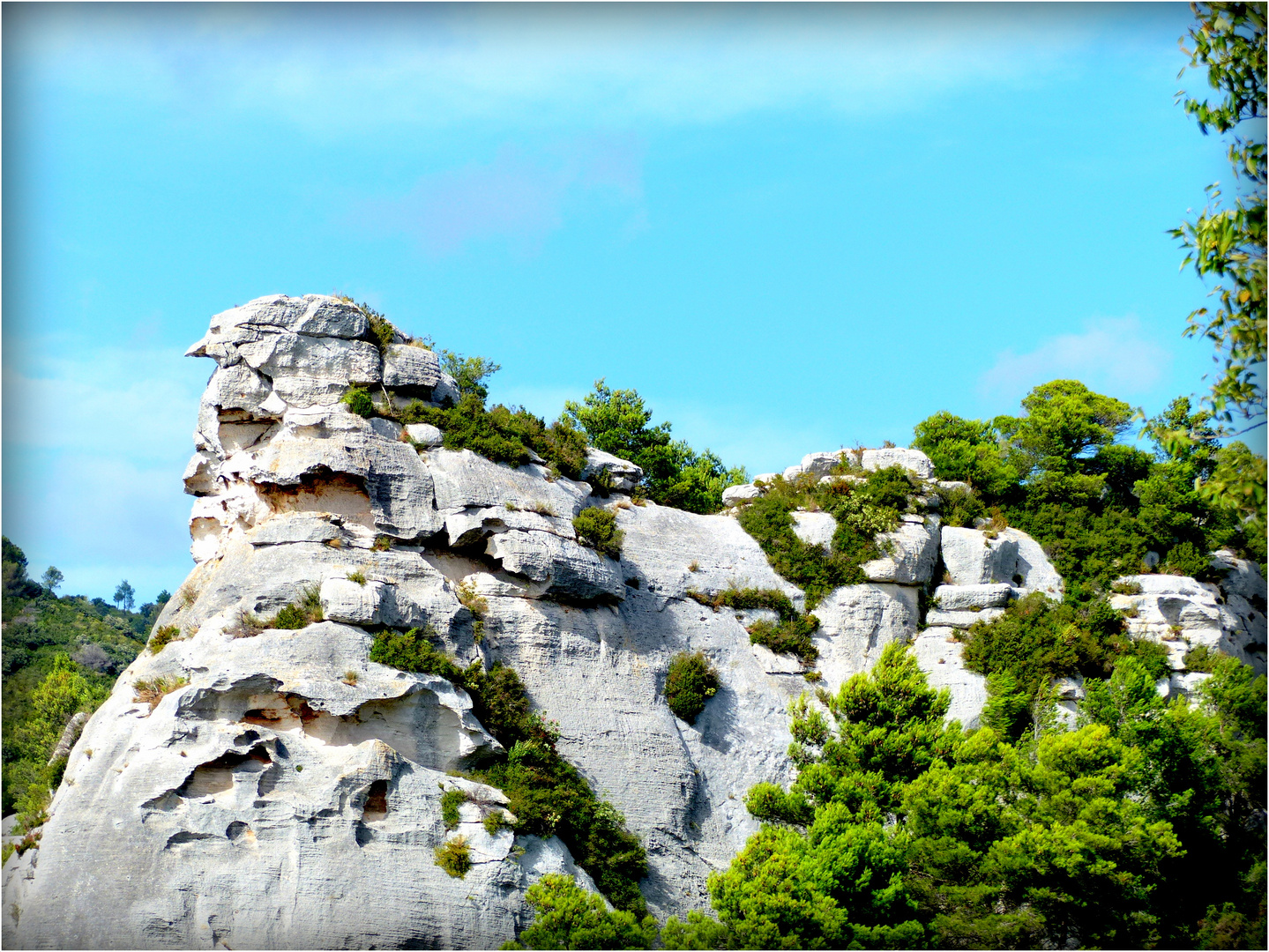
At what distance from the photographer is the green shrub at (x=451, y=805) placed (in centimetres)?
2552

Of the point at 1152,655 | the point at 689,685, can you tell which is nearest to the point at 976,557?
the point at 1152,655

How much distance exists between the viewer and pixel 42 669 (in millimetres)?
48781

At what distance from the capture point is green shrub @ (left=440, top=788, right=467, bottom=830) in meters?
25.5

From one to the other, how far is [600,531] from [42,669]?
28615 mm

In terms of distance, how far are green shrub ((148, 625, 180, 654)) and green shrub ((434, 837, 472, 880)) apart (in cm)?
855

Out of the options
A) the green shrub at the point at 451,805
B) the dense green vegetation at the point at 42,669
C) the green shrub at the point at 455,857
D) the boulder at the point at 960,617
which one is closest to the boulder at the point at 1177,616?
the boulder at the point at 960,617

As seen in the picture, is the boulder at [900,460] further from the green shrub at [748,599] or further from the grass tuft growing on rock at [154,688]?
the grass tuft growing on rock at [154,688]

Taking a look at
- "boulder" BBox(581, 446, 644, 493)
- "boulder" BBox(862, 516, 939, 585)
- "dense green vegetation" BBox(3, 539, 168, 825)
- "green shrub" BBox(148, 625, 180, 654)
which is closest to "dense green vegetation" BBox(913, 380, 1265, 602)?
"boulder" BBox(862, 516, 939, 585)

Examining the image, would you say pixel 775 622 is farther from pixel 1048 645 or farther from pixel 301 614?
pixel 301 614

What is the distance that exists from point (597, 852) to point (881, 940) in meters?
6.98

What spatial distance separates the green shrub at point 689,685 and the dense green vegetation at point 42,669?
15.5 meters

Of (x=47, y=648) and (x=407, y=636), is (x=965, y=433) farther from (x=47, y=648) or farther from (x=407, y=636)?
(x=47, y=648)

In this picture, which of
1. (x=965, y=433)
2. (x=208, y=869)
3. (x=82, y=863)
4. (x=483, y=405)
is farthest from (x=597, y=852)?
(x=965, y=433)

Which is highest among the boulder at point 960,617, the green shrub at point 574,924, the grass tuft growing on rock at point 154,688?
the boulder at point 960,617
